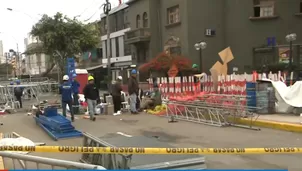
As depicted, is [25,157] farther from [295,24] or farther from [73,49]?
[73,49]

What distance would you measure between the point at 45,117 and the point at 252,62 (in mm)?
19696

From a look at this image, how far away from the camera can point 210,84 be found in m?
17.0

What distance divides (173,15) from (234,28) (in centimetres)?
548

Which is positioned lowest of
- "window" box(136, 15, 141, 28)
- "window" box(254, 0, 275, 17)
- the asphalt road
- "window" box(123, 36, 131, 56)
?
the asphalt road

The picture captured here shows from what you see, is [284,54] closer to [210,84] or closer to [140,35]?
[210,84]

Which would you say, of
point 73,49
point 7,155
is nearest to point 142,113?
point 7,155

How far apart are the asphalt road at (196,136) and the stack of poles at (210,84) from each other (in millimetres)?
2568

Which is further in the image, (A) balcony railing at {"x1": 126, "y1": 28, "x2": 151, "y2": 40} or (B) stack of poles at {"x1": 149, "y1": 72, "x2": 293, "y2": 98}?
(A) balcony railing at {"x1": 126, "y1": 28, "x2": 151, "y2": 40}

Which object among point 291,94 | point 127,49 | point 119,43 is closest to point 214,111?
point 291,94

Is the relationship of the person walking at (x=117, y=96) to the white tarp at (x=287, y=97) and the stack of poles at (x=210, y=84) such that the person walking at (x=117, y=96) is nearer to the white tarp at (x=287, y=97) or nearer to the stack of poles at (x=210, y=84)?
the stack of poles at (x=210, y=84)

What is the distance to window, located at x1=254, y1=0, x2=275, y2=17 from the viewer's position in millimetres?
28422

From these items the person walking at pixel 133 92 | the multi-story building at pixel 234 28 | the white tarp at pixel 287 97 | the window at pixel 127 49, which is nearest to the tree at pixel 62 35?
the window at pixel 127 49

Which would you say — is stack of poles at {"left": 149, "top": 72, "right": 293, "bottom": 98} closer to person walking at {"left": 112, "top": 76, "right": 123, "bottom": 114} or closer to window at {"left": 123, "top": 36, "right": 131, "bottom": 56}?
person walking at {"left": 112, "top": 76, "right": 123, "bottom": 114}

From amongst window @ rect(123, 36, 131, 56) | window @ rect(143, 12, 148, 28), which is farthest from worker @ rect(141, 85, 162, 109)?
window @ rect(123, 36, 131, 56)
